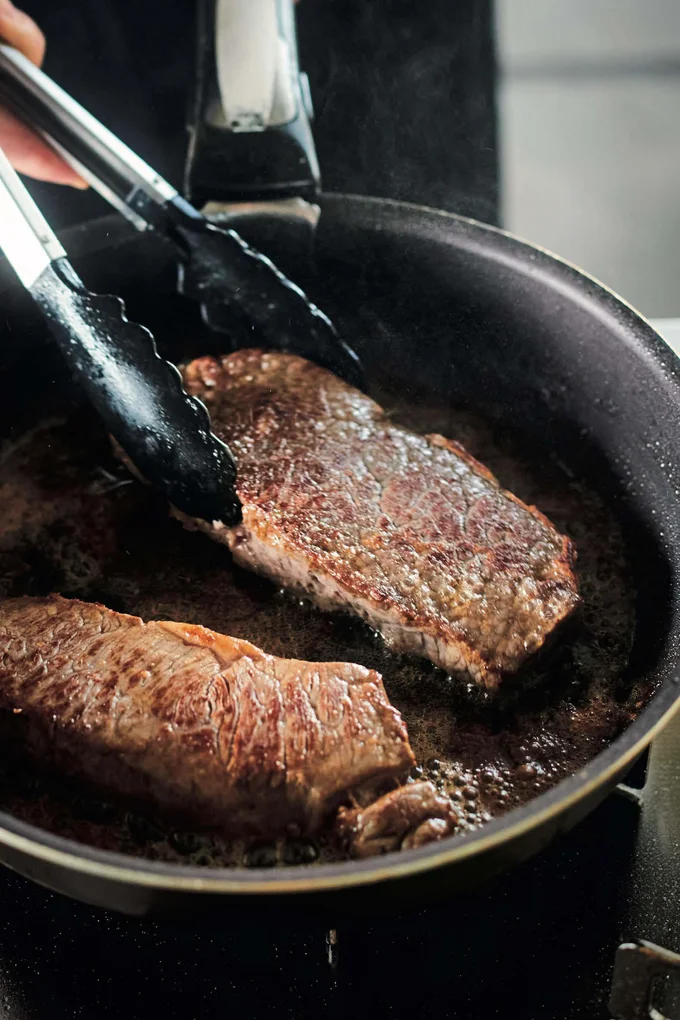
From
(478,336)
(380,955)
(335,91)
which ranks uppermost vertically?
(335,91)

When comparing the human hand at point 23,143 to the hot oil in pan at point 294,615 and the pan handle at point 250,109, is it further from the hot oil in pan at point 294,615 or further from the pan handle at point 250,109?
the hot oil in pan at point 294,615

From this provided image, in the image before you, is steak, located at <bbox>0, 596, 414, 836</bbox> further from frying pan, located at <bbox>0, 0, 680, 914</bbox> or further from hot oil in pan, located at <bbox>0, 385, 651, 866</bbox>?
frying pan, located at <bbox>0, 0, 680, 914</bbox>

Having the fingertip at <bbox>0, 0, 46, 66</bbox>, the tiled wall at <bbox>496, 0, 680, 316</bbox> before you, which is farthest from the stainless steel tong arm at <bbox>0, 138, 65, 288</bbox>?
the tiled wall at <bbox>496, 0, 680, 316</bbox>

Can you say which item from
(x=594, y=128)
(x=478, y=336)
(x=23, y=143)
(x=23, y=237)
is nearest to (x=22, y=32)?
(x=23, y=143)

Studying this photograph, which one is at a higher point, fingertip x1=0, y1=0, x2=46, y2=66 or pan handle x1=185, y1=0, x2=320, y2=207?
fingertip x1=0, y1=0, x2=46, y2=66

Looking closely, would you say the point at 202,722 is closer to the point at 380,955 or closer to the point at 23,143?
the point at 380,955

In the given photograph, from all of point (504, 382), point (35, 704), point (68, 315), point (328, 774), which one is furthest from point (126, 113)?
point (328, 774)
